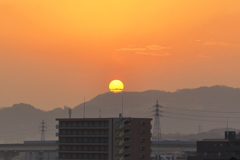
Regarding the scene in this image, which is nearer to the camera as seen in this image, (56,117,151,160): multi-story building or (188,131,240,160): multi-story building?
(56,117,151,160): multi-story building

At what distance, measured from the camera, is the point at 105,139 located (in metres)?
136

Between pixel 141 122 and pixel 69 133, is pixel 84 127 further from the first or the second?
pixel 141 122

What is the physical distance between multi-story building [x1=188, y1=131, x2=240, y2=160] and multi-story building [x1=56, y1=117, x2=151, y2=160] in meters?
29.2

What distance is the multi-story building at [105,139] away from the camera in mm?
136000

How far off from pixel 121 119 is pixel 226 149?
37344 mm

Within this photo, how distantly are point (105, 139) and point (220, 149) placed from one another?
4008 centimetres

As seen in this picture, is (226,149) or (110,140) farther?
(226,149)

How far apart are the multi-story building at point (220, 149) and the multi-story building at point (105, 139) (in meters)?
29.2

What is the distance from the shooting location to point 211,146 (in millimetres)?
165250

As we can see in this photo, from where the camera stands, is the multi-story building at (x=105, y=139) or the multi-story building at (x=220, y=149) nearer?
the multi-story building at (x=105, y=139)

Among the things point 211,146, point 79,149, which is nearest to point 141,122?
point 79,149

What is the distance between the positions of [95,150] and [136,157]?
9.05m

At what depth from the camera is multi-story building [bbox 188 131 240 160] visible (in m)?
162

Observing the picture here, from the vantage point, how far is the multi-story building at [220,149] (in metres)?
162
